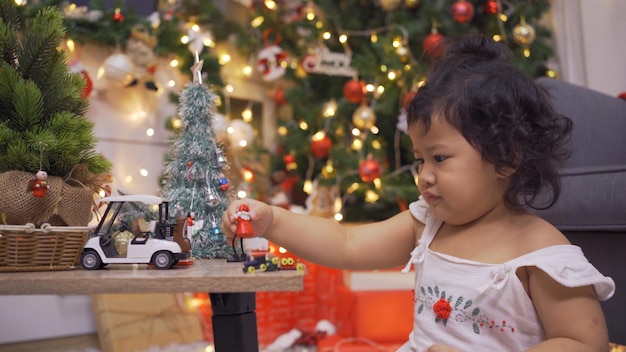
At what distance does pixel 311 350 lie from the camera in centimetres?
189

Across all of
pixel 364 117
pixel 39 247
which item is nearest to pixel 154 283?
pixel 39 247

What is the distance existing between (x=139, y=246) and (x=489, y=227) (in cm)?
52

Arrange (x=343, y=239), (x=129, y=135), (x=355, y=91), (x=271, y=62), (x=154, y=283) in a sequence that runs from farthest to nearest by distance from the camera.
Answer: (x=271, y=62)
(x=355, y=91)
(x=129, y=135)
(x=343, y=239)
(x=154, y=283)

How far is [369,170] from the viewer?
2.40 metres

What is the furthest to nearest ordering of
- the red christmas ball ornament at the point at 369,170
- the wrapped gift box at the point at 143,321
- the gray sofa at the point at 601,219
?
1. the red christmas ball ornament at the point at 369,170
2. the wrapped gift box at the point at 143,321
3. the gray sofa at the point at 601,219

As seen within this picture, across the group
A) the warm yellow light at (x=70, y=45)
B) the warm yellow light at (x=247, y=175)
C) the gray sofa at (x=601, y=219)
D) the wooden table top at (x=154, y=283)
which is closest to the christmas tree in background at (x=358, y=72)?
the warm yellow light at (x=247, y=175)

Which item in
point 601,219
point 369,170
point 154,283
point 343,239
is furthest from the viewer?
point 369,170

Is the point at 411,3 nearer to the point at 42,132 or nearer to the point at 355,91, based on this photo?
the point at 355,91

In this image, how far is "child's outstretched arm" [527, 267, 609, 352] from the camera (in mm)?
848

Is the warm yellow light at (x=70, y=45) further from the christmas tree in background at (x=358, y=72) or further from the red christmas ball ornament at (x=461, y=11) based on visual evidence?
the red christmas ball ornament at (x=461, y=11)

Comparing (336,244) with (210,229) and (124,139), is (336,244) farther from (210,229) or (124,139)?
(124,139)

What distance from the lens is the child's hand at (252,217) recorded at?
0.94m

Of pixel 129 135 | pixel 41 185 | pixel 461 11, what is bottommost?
pixel 41 185

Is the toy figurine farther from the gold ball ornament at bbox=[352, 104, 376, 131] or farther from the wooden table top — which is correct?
the gold ball ornament at bbox=[352, 104, 376, 131]
